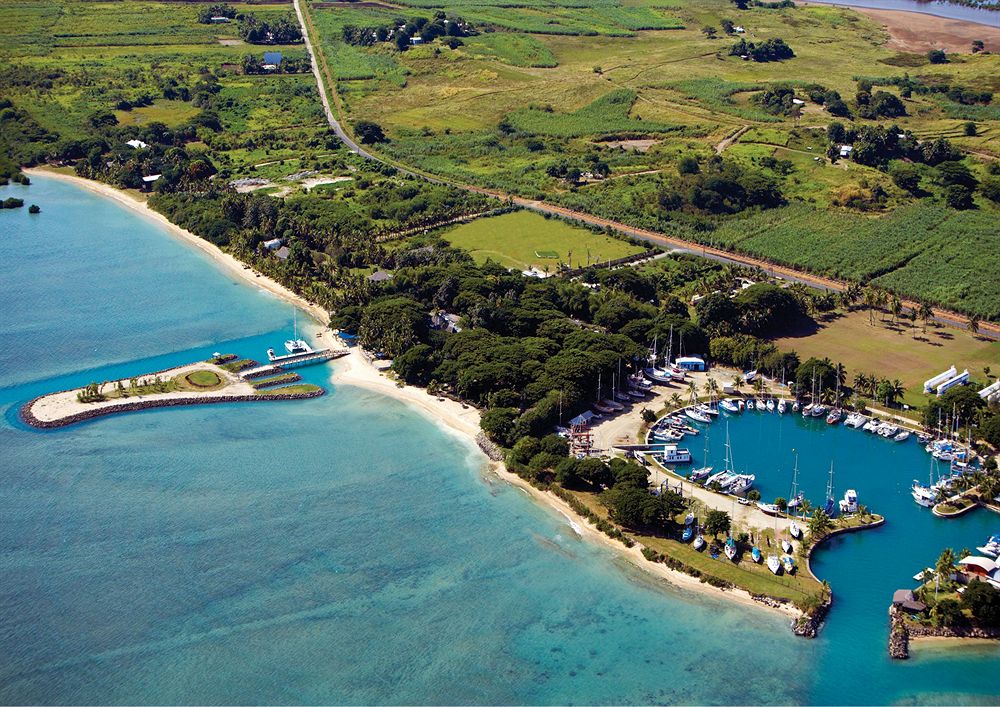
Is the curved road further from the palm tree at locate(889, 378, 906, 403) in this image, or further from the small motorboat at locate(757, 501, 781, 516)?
the small motorboat at locate(757, 501, 781, 516)

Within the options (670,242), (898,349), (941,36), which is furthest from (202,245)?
(941,36)

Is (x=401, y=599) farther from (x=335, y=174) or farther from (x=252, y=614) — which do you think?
(x=335, y=174)

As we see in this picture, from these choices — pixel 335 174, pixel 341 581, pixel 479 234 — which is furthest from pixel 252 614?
pixel 335 174

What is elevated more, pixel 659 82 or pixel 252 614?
pixel 659 82

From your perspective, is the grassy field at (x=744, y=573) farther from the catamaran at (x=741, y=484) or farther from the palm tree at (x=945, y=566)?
the catamaran at (x=741, y=484)

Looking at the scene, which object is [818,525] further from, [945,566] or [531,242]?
[531,242]

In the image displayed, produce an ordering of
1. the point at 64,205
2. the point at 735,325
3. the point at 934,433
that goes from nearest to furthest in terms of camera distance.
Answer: the point at 934,433, the point at 735,325, the point at 64,205
